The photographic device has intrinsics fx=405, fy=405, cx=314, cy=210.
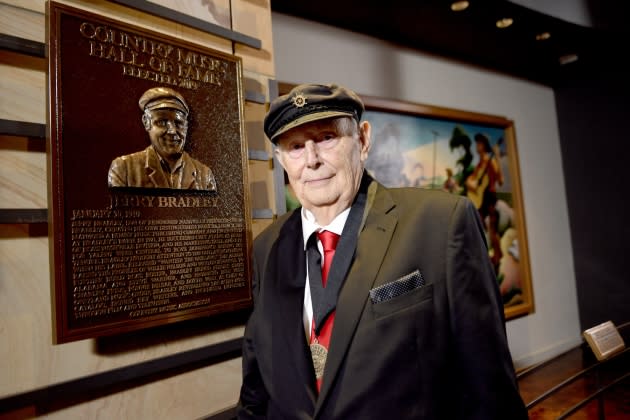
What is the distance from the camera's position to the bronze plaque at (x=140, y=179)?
1.46 metres

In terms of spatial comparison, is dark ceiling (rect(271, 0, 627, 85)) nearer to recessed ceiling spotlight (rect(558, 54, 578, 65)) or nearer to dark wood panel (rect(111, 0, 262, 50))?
recessed ceiling spotlight (rect(558, 54, 578, 65))

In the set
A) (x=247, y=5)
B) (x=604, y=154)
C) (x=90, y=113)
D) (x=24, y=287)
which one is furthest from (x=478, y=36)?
(x=24, y=287)

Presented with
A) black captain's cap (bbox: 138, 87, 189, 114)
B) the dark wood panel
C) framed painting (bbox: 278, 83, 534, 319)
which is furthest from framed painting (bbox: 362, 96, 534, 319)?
black captain's cap (bbox: 138, 87, 189, 114)

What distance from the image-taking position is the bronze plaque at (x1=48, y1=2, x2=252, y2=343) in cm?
146

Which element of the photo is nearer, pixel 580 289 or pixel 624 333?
pixel 624 333

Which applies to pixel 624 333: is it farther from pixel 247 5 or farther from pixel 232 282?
pixel 247 5

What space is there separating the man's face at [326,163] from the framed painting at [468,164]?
89.5 inches

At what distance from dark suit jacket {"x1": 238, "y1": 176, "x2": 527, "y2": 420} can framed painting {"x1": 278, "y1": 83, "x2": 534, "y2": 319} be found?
2451 millimetres

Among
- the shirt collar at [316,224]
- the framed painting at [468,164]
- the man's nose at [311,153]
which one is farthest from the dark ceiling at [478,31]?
the shirt collar at [316,224]

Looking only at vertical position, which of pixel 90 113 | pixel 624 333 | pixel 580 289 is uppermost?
pixel 90 113

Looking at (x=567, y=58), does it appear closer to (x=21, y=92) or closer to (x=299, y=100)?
(x=299, y=100)

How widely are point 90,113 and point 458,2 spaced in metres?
3.17

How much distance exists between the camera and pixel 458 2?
3.47m

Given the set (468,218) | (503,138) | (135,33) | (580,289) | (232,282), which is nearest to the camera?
(468,218)
